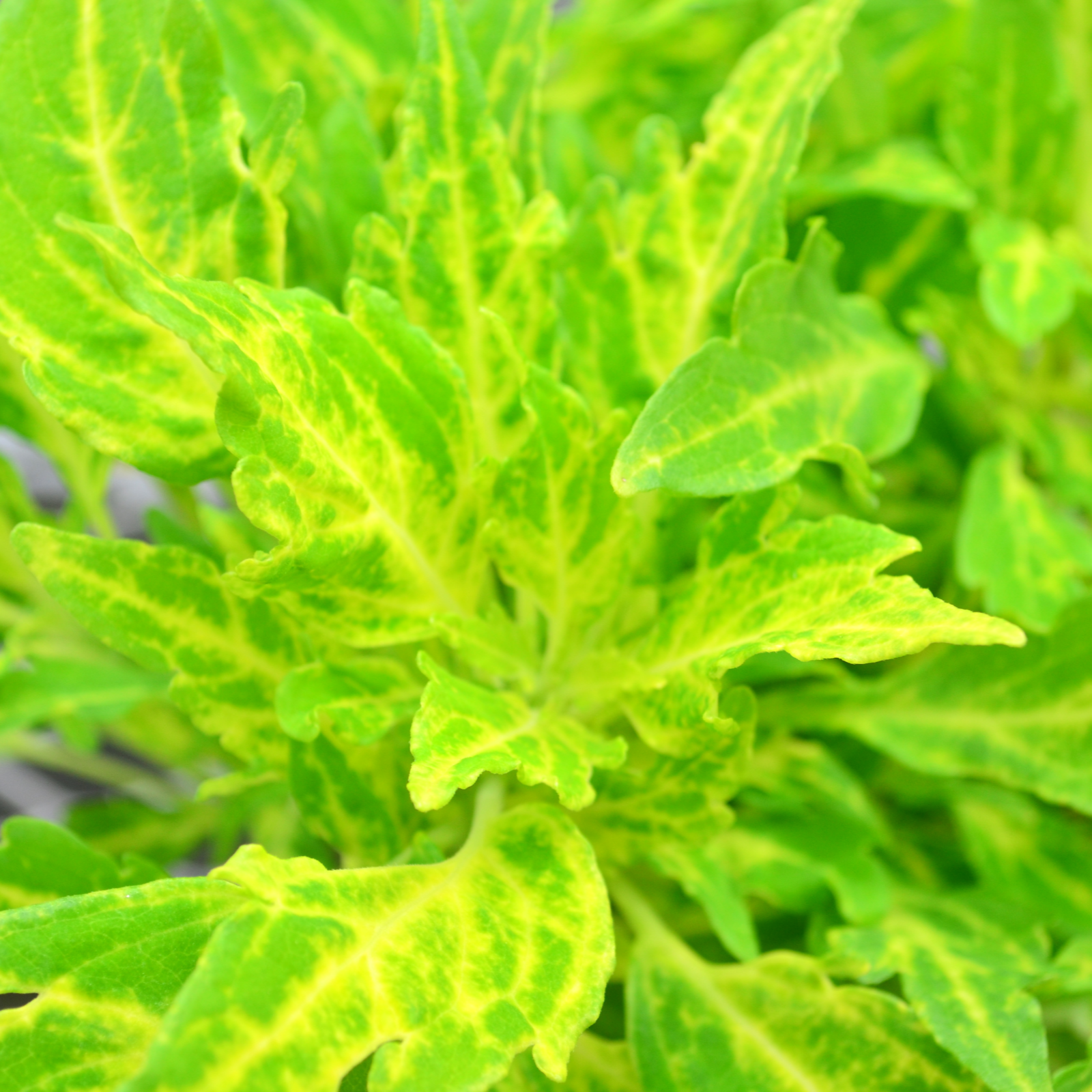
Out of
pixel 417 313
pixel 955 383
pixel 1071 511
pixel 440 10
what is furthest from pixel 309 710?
pixel 1071 511

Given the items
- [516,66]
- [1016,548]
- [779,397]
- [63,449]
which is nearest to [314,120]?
[516,66]

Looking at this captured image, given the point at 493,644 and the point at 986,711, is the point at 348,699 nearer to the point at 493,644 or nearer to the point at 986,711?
the point at 493,644

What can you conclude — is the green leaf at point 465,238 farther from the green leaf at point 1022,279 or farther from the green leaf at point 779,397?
the green leaf at point 1022,279

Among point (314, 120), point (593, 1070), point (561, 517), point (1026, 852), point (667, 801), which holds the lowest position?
point (1026, 852)

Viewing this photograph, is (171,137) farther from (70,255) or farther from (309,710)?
(309,710)

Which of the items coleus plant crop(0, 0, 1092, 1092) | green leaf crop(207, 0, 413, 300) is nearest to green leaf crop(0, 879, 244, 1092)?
coleus plant crop(0, 0, 1092, 1092)
